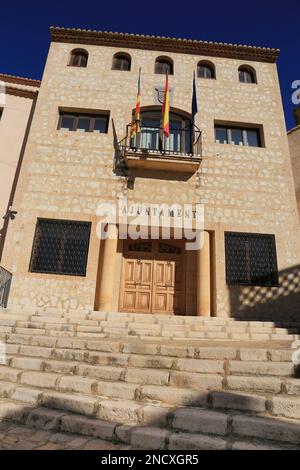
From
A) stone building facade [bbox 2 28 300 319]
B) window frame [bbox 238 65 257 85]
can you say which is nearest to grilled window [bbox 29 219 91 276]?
stone building facade [bbox 2 28 300 319]

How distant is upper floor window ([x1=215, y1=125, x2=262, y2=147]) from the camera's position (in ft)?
36.1

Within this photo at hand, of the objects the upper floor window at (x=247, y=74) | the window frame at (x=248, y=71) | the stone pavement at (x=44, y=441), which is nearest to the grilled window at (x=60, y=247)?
the stone pavement at (x=44, y=441)

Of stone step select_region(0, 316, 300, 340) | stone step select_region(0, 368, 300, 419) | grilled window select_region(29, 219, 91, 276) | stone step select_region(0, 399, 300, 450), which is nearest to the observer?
→ stone step select_region(0, 399, 300, 450)

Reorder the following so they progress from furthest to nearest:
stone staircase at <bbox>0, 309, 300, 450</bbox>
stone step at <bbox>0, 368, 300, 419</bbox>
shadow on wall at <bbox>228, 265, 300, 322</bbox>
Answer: shadow on wall at <bbox>228, 265, 300, 322</bbox>, stone step at <bbox>0, 368, 300, 419</bbox>, stone staircase at <bbox>0, 309, 300, 450</bbox>

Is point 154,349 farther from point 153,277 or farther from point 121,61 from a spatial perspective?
point 121,61

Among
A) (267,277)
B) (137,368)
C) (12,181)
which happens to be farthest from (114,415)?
(12,181)

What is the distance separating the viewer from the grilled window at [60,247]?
880 cm

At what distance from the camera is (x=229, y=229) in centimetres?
945

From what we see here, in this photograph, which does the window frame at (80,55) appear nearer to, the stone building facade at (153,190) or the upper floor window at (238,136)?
the stone building facade at (153,190)

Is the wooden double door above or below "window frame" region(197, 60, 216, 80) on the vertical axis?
below

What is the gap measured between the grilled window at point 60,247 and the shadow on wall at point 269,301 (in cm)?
471

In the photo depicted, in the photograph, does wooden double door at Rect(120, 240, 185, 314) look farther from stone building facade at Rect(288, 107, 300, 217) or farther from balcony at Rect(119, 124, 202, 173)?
stone building facade at Rect(288, 107, 300, 217)

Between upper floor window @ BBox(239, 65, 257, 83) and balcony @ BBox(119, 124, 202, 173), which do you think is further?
upper floor window @ BBox(239, 65, 257, 83)

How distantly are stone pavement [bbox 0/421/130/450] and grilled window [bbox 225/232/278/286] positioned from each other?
691 cm
